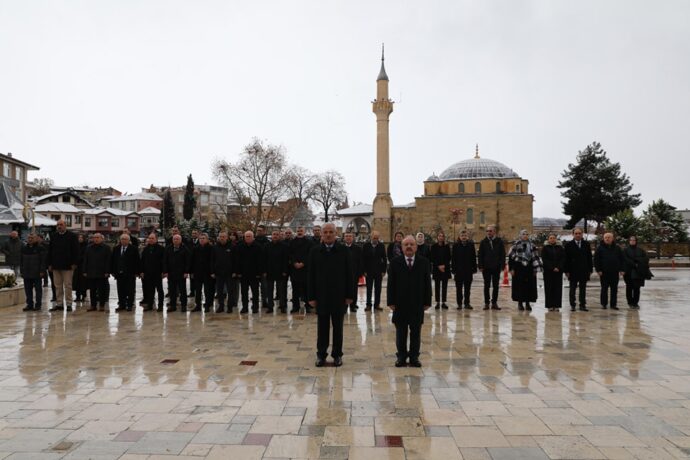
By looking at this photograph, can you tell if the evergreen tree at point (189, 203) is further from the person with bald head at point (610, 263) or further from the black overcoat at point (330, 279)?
the black overcoat at point (330, 279)

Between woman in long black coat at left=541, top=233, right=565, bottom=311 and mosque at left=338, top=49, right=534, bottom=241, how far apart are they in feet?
132

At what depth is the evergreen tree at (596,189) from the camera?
5009 cm

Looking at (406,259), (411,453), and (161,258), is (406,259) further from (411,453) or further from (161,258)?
(161,258)

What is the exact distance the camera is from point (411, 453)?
3.58 m

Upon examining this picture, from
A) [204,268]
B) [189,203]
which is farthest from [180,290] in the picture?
[189,203]

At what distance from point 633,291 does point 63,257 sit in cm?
1267

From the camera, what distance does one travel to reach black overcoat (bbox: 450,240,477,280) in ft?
37.3

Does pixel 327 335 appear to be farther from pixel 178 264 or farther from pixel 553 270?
pixel 553 270

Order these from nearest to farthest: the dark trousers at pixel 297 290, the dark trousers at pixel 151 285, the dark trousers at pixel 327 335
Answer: the dark trousers at pixel 327 335
the dark trousers at pixel 297 290
the dark trousers at pixel 151 285

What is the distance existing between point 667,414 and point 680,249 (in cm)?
4063

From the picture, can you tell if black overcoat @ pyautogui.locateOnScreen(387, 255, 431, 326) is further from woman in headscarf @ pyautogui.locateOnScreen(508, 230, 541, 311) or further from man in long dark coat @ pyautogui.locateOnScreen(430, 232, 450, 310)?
woman in headscarf @ pyautogui.locateOnScreen(508, 230, 541, 311)

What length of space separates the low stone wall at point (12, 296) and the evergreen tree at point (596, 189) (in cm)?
4978

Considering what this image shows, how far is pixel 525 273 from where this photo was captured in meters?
10.9

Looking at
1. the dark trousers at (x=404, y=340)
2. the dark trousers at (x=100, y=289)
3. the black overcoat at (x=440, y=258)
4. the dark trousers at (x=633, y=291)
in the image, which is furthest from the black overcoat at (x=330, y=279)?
the dark trousers at (x=633, y=291)
